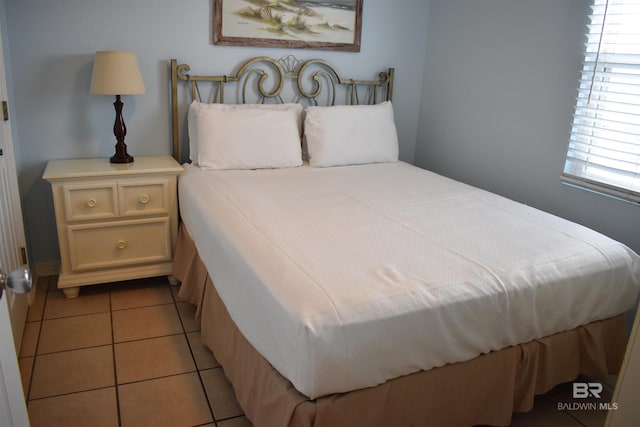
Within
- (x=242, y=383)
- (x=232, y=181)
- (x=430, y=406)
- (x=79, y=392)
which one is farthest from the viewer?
(x=232, y=181)

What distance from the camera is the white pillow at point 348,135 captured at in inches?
120

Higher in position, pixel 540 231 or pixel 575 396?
pixel 540 231

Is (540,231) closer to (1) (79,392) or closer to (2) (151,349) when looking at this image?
(2) (151,349)

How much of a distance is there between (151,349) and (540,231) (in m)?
1.75

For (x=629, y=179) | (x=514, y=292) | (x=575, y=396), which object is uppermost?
(x=629, y=179)

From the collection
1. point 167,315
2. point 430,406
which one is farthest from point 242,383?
point 167,315

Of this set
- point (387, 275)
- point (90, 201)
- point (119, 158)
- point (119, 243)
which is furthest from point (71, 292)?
point (387, 275)

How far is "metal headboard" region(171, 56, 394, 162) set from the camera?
9.80 ft

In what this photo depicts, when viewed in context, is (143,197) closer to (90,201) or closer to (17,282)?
(90,201)

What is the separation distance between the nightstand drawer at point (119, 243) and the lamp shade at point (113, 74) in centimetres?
68

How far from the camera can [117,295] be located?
2.73m

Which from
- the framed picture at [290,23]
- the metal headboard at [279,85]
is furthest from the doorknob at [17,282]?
the framed picture at [290,23]

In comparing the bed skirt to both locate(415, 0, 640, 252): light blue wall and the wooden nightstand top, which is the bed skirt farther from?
the wooden nightstand top

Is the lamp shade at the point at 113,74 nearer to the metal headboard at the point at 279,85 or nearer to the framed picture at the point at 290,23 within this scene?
the metal headboard at the point at 279,85
